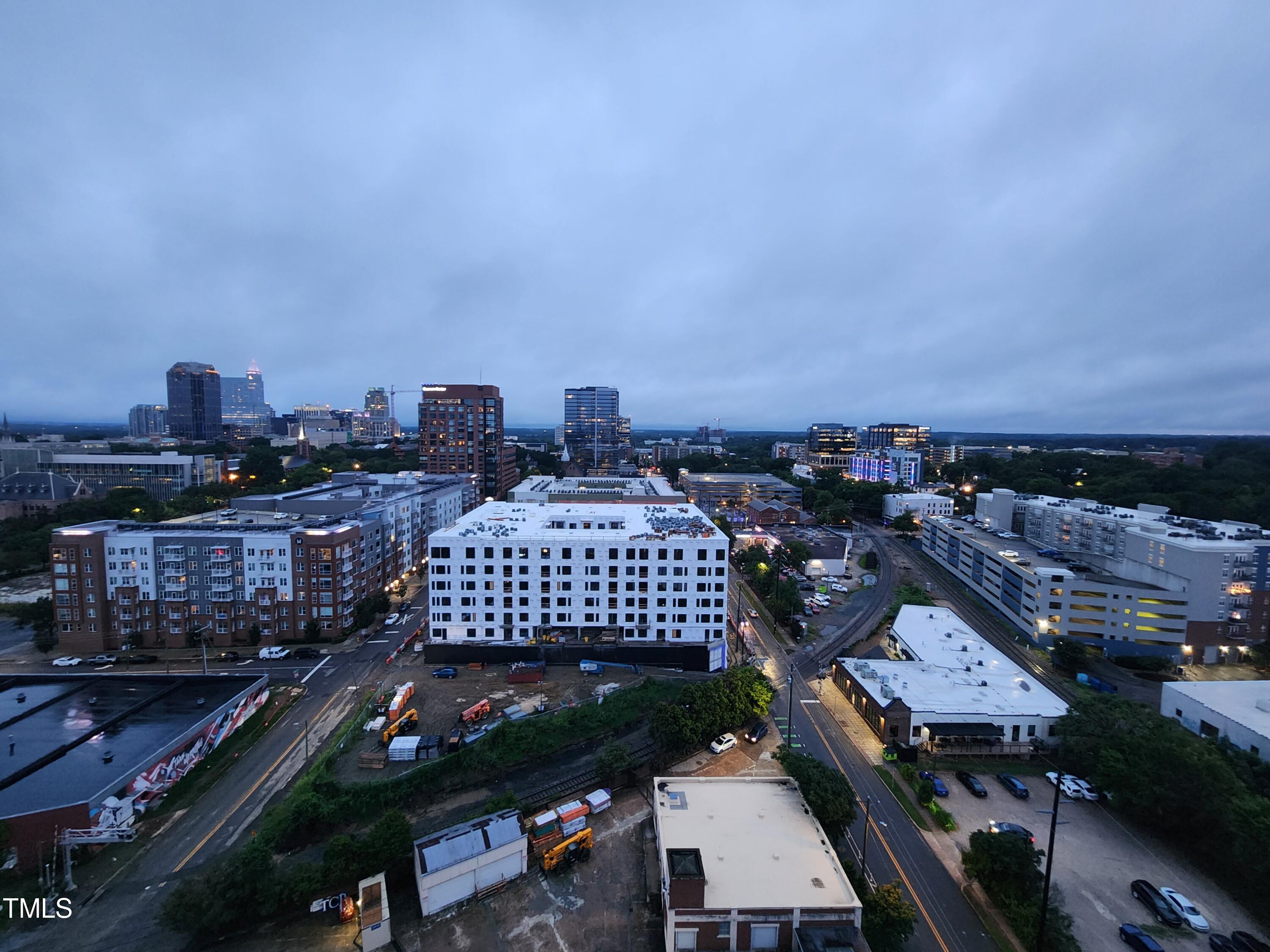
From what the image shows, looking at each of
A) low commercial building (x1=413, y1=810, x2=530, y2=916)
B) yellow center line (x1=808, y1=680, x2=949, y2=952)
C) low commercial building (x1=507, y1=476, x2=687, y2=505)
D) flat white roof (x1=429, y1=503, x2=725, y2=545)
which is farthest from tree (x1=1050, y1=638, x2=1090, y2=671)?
low commercial building (x1=413, y1=810, x2=530, y2=916)

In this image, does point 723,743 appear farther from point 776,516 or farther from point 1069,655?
point 776,516

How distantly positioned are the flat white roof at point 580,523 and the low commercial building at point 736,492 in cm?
5033

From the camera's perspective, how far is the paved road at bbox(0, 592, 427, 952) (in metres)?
20.8

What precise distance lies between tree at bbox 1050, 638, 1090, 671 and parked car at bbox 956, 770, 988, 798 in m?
21.0

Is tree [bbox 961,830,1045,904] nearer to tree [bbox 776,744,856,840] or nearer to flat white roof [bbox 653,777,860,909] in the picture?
tree [bbox 776,744,856,840]

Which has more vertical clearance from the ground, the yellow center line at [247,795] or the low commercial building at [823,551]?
the low commercial building at [823,551]

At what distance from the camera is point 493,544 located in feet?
147

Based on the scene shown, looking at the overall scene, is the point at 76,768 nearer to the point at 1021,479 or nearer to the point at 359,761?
the point at 359,761

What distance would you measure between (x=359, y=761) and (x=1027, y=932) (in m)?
32.2

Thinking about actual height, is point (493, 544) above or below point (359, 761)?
above

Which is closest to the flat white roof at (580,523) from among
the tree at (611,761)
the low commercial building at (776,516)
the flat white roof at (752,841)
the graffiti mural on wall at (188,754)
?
the graffiti mural on wall at (188,754)

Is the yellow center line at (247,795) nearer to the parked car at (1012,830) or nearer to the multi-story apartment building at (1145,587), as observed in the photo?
the parked car at (1012,830)

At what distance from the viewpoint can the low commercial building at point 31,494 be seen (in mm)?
81000

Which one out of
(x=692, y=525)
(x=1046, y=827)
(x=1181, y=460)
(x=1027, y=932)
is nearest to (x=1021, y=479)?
(x=1181, y=460)
